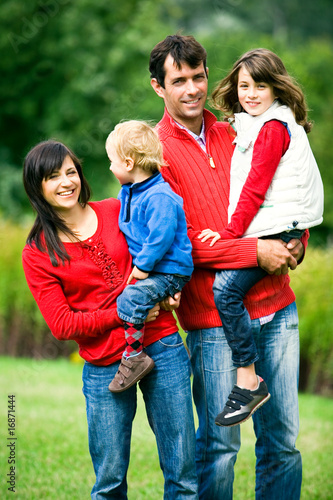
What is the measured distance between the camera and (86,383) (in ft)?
8.48

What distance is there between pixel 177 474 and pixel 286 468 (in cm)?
60

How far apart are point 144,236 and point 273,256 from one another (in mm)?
540

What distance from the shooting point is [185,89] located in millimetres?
2645

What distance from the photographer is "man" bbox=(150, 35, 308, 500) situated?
2635 mm

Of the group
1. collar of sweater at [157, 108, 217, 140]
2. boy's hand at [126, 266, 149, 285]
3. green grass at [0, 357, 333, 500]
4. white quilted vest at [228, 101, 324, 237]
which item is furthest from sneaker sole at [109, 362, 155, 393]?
green grass at [0, 357, 333, 500]

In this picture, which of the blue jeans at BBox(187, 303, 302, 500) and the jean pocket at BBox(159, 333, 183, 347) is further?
the blue jeans at BBox(187, 303, 302, 500)

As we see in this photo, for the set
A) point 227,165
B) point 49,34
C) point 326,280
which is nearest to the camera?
point 227,165

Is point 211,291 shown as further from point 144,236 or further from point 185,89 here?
point 185,89

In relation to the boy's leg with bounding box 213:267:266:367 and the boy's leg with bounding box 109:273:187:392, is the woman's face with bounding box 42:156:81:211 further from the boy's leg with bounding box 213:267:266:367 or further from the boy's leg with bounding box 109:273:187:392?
the boy's leg with bounding box 213:267:266:367

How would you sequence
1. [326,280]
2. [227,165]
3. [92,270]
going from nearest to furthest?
[92,270] → [227,165] → [326,280]

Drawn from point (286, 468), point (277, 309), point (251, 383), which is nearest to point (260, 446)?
point (286, 468)

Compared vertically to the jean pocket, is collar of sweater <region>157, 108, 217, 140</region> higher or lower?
higher

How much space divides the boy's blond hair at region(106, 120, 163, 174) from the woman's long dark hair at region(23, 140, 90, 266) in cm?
24

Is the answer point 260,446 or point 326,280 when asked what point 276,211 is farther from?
point 326,280
